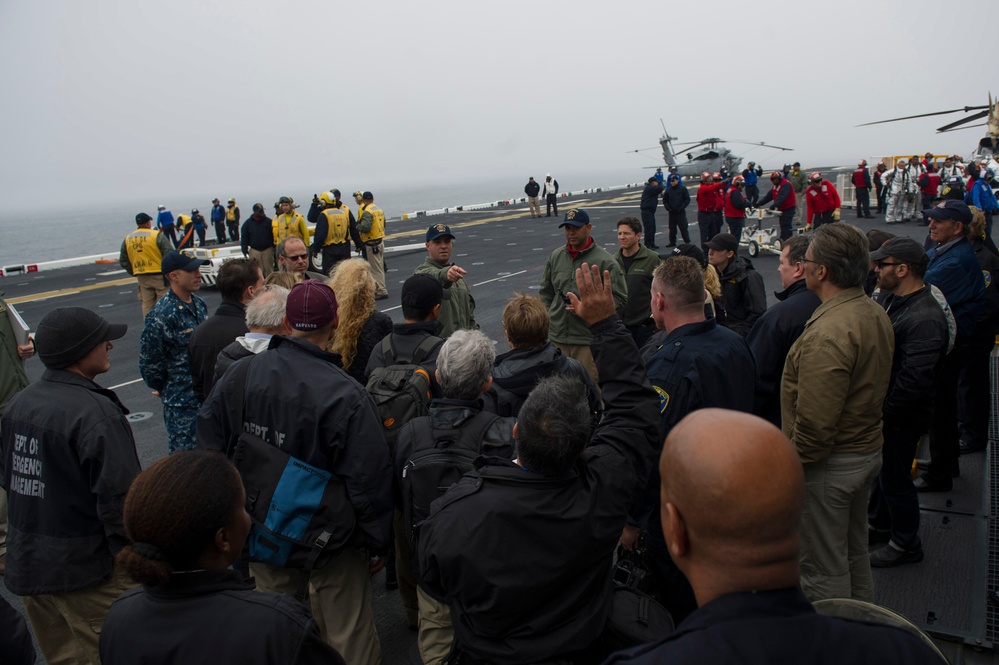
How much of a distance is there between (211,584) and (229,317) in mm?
3158

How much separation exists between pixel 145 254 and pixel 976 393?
461 inches

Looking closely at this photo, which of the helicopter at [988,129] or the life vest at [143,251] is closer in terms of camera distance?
the life vest at [143,251]

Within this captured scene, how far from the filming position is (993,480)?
520 cm

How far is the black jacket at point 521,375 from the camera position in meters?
3.67

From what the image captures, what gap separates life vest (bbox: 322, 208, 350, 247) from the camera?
13.1 metres

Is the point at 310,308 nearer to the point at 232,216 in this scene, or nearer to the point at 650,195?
the point at 650,195

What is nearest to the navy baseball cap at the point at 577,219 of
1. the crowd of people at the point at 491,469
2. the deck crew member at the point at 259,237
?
the crowd of people at the point at 491,469

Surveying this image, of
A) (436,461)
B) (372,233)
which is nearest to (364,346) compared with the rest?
(436,461)

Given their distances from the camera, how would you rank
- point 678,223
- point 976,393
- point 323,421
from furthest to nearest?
point 678,223 → point 976,393 → point 323,421

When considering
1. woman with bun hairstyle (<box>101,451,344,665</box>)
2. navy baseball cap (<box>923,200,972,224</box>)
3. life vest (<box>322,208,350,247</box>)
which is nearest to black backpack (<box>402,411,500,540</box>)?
woman with bun hairstyle (<box>101,451,344,665</box>)

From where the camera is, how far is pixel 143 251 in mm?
11273

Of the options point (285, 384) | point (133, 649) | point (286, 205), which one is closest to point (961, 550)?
point (285, 384)

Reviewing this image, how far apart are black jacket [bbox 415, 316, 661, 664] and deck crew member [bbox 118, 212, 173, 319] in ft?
34.7

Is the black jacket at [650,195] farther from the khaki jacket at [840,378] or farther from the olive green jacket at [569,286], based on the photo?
the khaki jacket at [840,378]
